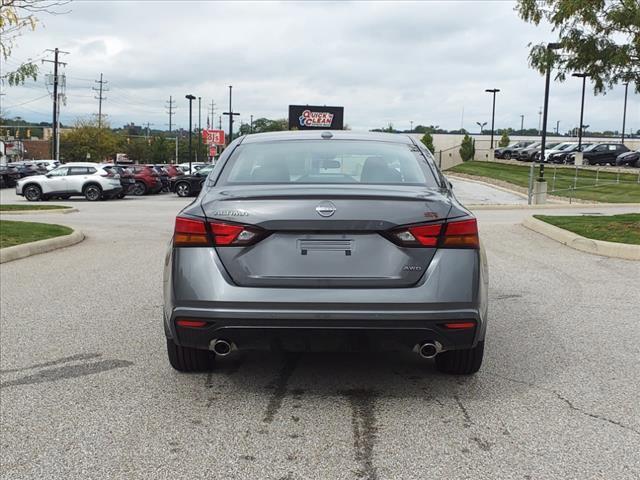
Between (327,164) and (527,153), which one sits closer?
(327,164)

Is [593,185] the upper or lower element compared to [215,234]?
lower

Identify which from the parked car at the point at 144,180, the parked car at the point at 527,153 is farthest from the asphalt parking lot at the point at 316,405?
the parked car at the point at 527,153

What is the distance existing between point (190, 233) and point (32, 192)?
95.1 feet

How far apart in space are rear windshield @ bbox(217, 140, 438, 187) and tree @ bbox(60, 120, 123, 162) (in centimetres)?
8878

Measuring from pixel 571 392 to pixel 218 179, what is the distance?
2.72m

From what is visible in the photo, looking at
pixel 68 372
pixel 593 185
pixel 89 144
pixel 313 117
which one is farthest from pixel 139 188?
pixel 89 144

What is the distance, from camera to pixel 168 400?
4500mm

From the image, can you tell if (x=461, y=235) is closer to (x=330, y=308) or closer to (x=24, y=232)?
(x=330, y=308)

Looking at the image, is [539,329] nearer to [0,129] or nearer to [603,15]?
[603,15]

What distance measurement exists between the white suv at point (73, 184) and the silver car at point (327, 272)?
91.4ft

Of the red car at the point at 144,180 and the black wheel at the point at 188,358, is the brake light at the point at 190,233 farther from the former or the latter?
the red car at the point at 144,180

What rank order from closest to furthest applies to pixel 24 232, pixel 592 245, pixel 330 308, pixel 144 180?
1. pixel 330 308
2. pixel 592 245
3. pixel 24 232
4. pixel 144 180

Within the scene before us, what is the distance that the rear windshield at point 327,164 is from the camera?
Result: 482 centimetres

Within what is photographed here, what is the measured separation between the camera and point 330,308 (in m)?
3.99
